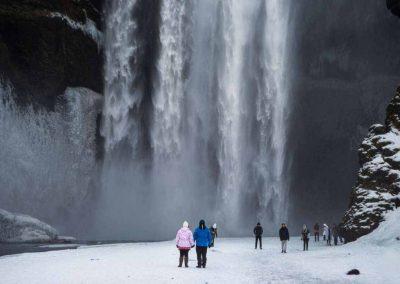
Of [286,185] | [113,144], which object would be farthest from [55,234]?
[286,185]

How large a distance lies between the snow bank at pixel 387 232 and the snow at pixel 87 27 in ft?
106

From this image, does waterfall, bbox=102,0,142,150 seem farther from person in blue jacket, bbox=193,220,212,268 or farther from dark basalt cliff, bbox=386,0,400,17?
person in blue jacket, bbox=193,220,212,268

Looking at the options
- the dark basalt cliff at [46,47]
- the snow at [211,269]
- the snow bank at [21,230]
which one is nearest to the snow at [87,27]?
the dark basalt cliff at [46,47]

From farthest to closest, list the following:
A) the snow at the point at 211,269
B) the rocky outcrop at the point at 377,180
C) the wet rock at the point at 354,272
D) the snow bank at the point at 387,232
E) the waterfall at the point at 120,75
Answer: the waterfall at the point at 120,75
the rocky outcrop at the point at 377,180
the snow bank at the point at 387,232
the wet rock at the point at 354,272
the snow at the point at 211,269

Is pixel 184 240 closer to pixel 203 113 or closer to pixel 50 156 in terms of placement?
pixel 50 156

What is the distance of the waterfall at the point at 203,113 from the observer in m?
46.8

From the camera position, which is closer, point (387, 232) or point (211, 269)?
point (211, 269)

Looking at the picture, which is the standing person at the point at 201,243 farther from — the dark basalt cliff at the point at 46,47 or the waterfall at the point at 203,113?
the dark basalt cliff at the point at 46,47

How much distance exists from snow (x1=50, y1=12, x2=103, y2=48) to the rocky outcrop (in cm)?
2841

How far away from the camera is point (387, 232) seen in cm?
2130

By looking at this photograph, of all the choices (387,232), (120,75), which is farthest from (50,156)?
(387,232)

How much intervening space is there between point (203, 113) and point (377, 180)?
91.1ft

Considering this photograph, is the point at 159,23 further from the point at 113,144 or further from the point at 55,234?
the point at 55,234

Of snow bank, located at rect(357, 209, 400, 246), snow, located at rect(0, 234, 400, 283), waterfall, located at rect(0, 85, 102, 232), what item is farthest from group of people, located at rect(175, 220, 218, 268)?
waterfall, located at rect(0, 85, 102, 232)
